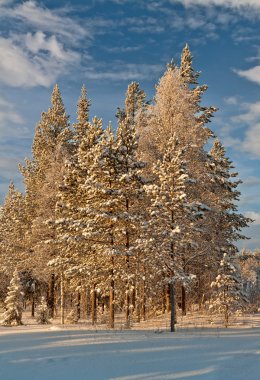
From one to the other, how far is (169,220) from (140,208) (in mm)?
3696

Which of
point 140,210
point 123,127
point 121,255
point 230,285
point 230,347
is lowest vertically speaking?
point 230,347

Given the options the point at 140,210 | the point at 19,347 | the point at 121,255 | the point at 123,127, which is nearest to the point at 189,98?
the point at 123,127

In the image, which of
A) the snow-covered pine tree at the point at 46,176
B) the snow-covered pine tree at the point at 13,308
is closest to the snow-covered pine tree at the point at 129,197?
the snow-covered pine tree at the point at 46,176

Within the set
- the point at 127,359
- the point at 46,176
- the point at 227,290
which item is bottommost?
the point at 127,359

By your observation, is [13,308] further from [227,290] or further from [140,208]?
[227,290]

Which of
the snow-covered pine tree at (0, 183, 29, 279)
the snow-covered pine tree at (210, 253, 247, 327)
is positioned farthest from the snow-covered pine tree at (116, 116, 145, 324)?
the snow-covered pine tree at (0, 183, 29, 279)

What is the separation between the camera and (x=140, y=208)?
2286 cm

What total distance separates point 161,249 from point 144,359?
876cm

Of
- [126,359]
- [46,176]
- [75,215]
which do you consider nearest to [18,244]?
[46,176]

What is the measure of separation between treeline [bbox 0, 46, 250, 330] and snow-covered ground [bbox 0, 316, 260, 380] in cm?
577

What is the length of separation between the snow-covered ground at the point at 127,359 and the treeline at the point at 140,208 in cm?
577

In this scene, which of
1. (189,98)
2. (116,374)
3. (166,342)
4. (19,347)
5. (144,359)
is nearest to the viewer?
(116,374)

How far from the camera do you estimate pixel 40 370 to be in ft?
31.3

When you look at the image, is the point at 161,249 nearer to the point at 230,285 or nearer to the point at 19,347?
the point at 230,285
